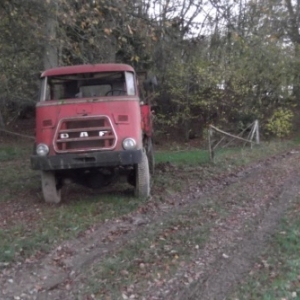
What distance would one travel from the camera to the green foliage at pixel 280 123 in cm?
2762

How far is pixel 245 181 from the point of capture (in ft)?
44.7

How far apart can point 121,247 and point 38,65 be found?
12744 millimetres

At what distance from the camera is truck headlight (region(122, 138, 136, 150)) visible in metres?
10.7

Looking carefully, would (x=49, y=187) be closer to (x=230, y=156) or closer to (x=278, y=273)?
(x=278, y=273)

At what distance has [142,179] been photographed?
1133 cm

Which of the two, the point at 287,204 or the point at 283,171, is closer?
the point at 287,204

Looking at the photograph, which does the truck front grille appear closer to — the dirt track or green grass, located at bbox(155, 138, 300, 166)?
the dirt track

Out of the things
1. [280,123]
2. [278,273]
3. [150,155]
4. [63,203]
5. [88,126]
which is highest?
[88,126]

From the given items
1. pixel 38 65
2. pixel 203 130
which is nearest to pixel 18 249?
pixel 38 65

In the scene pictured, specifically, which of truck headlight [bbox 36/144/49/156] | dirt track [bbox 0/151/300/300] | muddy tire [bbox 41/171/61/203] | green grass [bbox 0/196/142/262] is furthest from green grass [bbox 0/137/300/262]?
truck headlight [bbox 36/144/49/156]

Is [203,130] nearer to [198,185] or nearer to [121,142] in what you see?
[198,185]

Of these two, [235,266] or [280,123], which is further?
[280,123]

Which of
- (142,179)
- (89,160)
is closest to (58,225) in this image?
(89,160)

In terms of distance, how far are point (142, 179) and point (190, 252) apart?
3.87 metres
